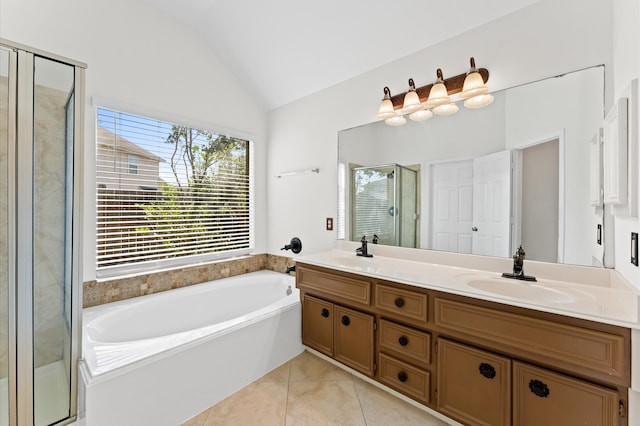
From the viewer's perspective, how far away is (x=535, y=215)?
1.59 m

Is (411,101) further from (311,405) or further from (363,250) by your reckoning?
(311,405)

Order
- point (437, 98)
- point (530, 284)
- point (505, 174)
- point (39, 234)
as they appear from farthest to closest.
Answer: point (437, 98), point (505, 174), point (530, 284), point (39, 234)

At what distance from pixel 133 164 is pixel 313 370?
7.00 feet

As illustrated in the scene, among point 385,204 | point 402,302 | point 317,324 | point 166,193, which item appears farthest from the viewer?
point 166,193

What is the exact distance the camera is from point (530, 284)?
1.47 metres

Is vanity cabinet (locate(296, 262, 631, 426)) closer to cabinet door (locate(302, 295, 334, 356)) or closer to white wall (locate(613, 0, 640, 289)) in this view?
cabinet door (locate(302, 295, 334, 356))

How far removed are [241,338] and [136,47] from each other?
2.36 meters

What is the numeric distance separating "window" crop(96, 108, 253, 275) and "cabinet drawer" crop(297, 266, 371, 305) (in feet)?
3.64

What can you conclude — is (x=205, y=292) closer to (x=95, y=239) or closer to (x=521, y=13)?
(x=95, y=239)

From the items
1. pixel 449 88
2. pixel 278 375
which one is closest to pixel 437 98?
pixel 449 88

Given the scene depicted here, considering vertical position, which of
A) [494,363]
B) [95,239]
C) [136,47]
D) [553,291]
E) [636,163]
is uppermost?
[136,47]

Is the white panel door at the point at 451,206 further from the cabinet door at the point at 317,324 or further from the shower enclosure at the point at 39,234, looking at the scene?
the shower enclosure at the point at 39,234

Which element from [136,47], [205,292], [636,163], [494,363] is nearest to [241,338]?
[205,292]

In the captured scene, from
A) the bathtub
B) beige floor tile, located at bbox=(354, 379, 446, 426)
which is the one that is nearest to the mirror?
beige floor tile, located at bbox=(354, 379, 446, 426)
